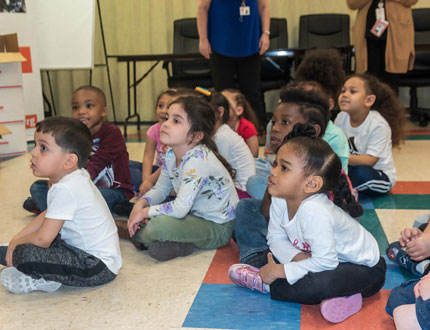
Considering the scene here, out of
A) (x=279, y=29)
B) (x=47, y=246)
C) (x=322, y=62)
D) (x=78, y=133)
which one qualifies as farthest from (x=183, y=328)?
(x=279, y=29)

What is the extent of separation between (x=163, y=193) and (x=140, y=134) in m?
2.81

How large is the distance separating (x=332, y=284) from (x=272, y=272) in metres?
0.16

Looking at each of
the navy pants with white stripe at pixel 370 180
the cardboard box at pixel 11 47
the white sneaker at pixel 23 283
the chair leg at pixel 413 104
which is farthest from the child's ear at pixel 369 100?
the chair leg at pixel 413 104

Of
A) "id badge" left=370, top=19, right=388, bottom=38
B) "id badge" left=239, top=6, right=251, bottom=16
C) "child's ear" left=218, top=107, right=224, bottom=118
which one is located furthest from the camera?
"id badge" left=370, top=19, right=388, bottom=38

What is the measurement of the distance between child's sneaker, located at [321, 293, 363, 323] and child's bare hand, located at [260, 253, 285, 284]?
0.43ft

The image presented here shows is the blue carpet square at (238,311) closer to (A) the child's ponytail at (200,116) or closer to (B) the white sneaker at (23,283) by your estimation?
(B) the white sneaker at (23,283)

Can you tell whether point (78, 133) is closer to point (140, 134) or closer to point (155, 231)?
point (155, 231)

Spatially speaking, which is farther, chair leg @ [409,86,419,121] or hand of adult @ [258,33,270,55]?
chair leg @ [409,86,419,121]

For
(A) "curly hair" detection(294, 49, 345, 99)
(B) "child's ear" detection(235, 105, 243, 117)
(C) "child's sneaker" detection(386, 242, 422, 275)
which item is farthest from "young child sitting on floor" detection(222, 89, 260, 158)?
Result: (C) "child's sneaker" detection(386, 242, 422, 275)

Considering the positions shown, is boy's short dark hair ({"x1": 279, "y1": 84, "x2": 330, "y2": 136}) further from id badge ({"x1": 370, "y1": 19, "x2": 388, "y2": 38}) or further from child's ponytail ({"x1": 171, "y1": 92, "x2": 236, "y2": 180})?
id badge ({"x1": 370, "y1": 19, "x2": 388, "y2": 38})

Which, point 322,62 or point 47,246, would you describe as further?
point 322,62

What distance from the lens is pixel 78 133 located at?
1.58 metres

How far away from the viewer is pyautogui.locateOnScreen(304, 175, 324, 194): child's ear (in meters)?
1.34

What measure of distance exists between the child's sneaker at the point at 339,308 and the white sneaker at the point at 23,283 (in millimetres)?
780
